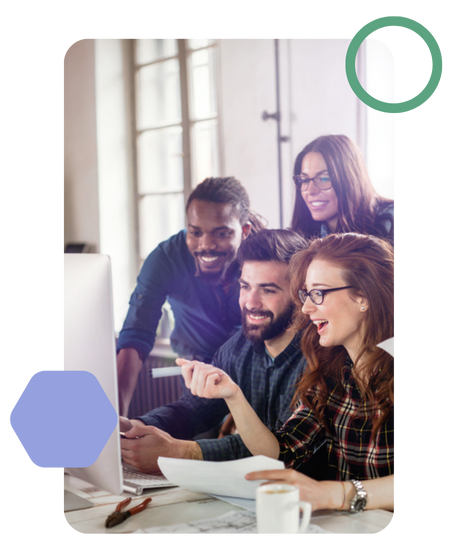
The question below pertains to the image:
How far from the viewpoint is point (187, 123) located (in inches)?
54.7

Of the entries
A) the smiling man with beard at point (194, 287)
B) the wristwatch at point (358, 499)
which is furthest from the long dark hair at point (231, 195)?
the wristwatch at point (358, 499)

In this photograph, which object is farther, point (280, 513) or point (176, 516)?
point (176, 516)

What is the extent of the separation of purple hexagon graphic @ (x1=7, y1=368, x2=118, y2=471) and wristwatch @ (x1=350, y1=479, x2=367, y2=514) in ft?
1.79

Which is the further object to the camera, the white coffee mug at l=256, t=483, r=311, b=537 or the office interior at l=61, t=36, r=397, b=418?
the office interior at l=61, t=36, r=397, b=418

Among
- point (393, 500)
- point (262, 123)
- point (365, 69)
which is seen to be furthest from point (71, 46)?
point (393, 500)

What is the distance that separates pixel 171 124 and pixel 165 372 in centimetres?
58

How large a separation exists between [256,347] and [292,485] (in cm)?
31

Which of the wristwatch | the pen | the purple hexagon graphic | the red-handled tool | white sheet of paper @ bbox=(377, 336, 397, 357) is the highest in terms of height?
white sheet of paper @ bbox=(377, 336, 397, 357)

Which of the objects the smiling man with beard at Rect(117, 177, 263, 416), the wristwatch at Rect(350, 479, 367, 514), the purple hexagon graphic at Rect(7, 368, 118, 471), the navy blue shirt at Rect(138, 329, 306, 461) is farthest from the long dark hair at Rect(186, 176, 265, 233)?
the wristwatch at Rect(350, 479, 367, 514)

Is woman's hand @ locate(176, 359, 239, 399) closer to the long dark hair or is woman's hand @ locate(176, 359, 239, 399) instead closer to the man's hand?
the man's hand

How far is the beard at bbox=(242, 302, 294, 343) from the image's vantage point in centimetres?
137

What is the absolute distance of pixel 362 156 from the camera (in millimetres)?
1344

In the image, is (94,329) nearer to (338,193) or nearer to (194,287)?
(194,287)
